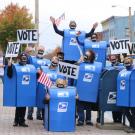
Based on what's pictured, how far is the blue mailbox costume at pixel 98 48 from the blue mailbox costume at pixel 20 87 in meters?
2.18

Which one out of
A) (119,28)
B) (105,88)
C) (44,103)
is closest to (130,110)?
(105,88)

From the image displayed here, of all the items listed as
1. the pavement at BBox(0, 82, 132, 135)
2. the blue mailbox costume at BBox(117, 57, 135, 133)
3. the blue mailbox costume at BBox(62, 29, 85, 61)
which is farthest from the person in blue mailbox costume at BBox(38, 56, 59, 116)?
the blue mailbox costume at BBox(117, 57, 135, 133)

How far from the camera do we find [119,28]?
10919 cm

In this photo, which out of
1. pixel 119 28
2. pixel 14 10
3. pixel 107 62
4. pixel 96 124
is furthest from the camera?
pixel 119 28

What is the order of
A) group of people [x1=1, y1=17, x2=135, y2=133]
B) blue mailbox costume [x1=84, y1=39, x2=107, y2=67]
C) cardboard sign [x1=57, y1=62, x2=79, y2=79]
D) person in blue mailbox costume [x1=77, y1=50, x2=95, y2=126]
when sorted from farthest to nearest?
blue mailbox costume [x1=84, y1=39, x2=107, y2=67] → person in blue mailbox costume [x1=77, y1=50, x2=95, y2=126] → cardboard sign [x1=57, y1=62, x2=79, y2=79] → group of people [x1=1, y1=17, x2=135, y2=133]

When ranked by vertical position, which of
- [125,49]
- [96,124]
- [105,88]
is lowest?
[96,124]

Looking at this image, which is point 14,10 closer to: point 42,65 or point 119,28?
point 119,28

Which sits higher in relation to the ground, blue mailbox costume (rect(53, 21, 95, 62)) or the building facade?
the building facade

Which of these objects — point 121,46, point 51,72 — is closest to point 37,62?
point 51,72

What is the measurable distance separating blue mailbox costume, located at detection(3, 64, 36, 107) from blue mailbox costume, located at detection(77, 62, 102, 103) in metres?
1.22

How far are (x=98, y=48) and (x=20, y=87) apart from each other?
2.92 meters

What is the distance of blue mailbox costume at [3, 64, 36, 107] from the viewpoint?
1527 cm

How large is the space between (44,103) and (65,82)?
2.53 feet

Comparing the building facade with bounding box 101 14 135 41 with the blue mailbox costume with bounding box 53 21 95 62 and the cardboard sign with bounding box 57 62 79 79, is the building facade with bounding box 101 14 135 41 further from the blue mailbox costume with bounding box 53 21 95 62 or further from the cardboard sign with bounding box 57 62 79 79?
the cardboard sign with bounding box 57 62 79 79
